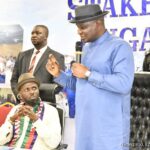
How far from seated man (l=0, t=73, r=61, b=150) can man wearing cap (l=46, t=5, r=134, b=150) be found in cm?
58

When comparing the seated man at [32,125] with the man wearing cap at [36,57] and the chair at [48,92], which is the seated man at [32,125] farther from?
the man wearing cap at [36,57]

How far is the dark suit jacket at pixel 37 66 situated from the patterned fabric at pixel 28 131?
1.09 metres

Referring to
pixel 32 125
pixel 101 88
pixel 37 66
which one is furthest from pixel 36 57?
pixel 101 88

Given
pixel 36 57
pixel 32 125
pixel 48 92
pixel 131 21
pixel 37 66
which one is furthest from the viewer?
pixel 36 57

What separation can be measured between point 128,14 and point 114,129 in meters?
2.18

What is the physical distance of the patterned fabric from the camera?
9.87 ft

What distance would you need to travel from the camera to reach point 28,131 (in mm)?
3043

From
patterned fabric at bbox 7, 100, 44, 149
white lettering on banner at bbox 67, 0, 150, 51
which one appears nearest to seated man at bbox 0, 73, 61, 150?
patterned fabric at bbox 7, 100, 44, 149

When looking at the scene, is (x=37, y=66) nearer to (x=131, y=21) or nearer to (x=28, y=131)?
(x=131, y=21)

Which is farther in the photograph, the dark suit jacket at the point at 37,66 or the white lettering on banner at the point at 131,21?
the dark suit jacket at the point at 37,66

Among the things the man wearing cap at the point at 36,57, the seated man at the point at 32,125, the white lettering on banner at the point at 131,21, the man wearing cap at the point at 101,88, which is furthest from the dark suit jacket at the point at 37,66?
the man wearing cap at the point at 101,88

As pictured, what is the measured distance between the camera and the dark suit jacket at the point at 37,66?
13.8 feet

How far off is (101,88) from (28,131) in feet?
→ 3.46

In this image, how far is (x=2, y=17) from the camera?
16.5 feet
